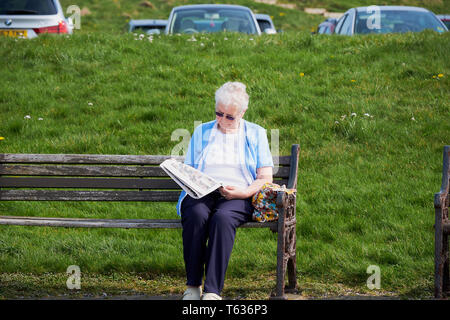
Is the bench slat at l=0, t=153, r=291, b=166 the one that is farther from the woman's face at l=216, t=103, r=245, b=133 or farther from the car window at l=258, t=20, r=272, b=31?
the car window at l=258, t=20, r=272, b=31

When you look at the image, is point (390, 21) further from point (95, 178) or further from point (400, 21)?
point (95, 178)

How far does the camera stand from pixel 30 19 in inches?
393

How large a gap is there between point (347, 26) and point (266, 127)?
4302 mm

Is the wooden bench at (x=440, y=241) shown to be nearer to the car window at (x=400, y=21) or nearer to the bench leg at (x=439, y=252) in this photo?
the bench leg at (x=439, y=252)

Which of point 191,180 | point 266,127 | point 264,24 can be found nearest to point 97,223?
point 191,180

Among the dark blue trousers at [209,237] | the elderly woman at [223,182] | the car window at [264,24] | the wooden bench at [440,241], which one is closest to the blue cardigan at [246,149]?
the elderly woman at [223,182]

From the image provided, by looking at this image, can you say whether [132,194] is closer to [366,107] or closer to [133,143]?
[133,143]

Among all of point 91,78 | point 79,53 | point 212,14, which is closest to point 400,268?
point 91,78

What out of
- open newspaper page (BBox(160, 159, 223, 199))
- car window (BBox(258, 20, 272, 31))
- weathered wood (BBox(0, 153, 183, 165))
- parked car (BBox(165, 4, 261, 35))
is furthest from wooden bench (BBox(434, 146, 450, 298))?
car window (BBox(258, 20, 272, 31))

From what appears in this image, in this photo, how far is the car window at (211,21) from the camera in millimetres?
11022

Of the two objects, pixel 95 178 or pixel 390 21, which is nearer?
pixel 95 178

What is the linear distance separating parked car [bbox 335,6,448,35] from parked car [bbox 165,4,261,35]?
5.32 ft

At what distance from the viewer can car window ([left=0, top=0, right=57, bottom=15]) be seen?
10008 mm

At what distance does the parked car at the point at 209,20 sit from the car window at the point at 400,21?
5.79 feet
